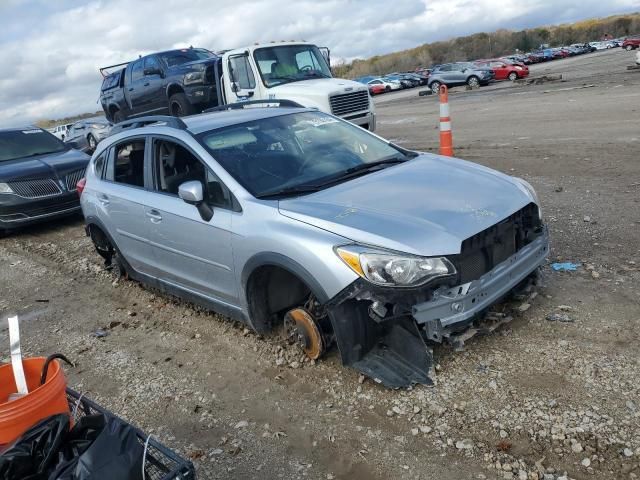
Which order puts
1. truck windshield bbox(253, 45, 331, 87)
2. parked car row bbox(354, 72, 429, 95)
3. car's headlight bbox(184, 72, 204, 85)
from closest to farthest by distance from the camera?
truck windshield bbox(253, 45, 331, 87)
car's headlight bbox(184, 72, 204, 85)
parked car row bbox(354, 72, 429, 95)

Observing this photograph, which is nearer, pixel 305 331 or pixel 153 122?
pixel 305 331

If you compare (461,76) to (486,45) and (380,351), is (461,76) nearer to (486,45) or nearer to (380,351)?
(380,351)

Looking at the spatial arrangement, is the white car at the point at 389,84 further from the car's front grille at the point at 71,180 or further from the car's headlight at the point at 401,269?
the car's headlight at the point at 401,269

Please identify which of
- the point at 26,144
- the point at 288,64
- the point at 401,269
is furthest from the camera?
the point at 288,64

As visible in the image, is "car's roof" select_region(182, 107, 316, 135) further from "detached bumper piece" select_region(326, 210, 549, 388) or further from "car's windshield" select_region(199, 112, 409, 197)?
"detached bumper piece" select_region(326, 210, 549, 388)

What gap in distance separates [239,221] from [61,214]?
6540mm

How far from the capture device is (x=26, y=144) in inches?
413

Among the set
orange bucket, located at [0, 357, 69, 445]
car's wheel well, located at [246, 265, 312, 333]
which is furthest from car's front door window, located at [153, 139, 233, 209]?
orange bucket, located at [0, 357, 69, 445]

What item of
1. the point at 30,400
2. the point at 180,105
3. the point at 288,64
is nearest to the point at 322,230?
the point at 30,400

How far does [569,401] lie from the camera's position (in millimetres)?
3146

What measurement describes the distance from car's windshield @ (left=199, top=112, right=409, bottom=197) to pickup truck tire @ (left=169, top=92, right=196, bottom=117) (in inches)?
322

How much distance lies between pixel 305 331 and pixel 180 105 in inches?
404

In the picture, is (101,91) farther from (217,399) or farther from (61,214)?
(217,399)

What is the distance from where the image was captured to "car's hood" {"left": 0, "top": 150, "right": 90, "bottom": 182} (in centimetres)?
916
